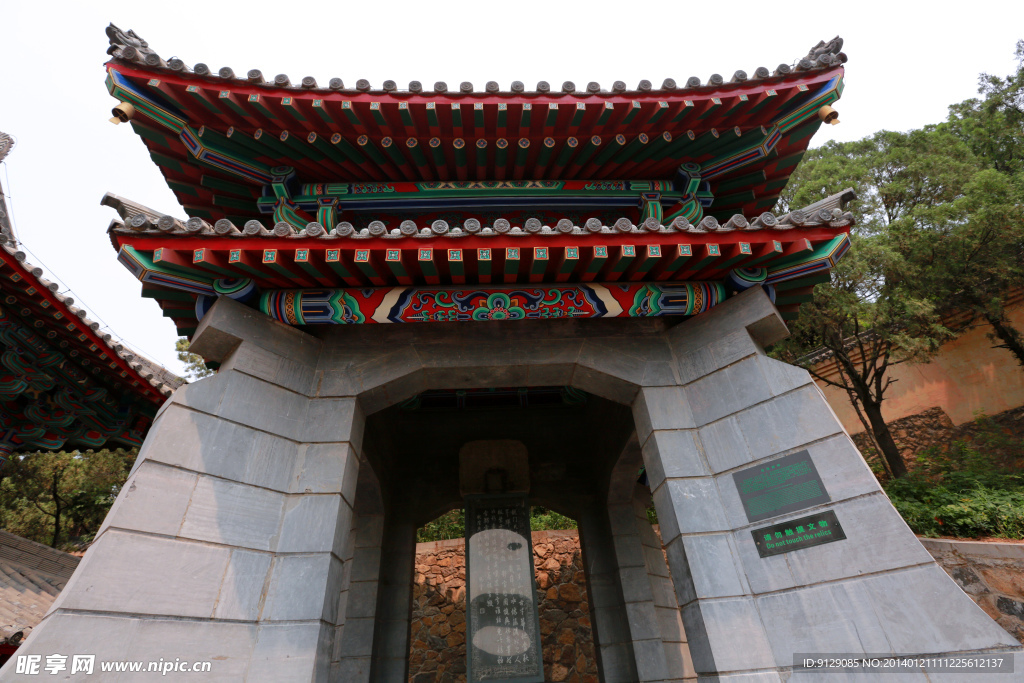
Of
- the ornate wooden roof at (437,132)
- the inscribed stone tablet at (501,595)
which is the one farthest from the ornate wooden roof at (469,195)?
the inscribed stone tablet at (501,595)

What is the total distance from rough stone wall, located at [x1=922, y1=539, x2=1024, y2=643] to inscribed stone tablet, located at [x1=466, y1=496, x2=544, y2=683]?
5.80 metres

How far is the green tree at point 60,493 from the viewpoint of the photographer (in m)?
15.4

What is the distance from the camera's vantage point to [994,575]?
22.2 ft

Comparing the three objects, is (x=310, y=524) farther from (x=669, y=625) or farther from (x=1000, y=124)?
(x=1000, y=124)

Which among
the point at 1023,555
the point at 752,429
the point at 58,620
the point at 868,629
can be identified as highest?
the point at 752,429

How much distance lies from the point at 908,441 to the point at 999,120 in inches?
351

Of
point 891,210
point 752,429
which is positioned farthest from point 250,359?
point 891,210

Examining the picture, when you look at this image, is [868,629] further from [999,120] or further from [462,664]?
[999,120]

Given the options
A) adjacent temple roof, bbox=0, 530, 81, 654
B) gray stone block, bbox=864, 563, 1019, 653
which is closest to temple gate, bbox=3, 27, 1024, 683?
gray stone block, bbox=864, 563, 1019, 653

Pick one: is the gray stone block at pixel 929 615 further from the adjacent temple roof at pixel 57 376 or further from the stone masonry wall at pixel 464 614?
the adjacent temple roof at pixel 57 376

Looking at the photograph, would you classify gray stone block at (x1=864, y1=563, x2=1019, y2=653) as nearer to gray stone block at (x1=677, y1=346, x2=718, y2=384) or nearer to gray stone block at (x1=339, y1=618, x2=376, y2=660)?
gray stone block at (x1=677, y1=346, x2=718, y2=384)

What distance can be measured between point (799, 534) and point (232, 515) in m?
4.50

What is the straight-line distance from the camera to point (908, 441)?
552 inches

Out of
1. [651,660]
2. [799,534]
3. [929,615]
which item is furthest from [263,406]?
[651,660]
